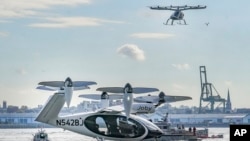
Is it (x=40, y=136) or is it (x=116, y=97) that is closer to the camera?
(x=116, y=97)

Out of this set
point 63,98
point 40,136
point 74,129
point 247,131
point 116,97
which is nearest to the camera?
point 247,131

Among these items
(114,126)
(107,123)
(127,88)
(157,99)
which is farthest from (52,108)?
(157,99)

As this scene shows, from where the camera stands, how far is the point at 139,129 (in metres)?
92.6

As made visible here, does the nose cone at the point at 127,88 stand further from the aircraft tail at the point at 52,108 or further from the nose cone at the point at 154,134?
the nose cone at the point at 154,134

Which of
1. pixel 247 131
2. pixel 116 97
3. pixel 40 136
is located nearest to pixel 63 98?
pixel 116 97

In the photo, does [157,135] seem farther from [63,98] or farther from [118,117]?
[63,98]

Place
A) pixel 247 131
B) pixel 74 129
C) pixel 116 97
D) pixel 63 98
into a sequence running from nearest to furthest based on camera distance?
pixel 247 131 → pixel 63 98 → pixel 74 129 → pixel 116 97

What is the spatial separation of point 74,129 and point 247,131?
5299cm

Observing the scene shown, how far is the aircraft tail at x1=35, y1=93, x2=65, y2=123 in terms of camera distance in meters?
87.5

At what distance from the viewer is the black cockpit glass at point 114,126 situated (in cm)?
9144

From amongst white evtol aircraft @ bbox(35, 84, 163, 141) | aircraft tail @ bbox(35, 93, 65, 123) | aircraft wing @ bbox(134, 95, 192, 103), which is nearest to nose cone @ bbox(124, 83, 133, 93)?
white evtol aircraft @ bbox(35, 84, 163, 141)

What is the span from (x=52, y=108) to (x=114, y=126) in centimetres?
682

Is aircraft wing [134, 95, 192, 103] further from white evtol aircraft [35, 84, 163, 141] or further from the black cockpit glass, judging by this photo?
the black cockpit glass

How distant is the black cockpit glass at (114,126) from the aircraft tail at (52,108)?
386 centimetres
